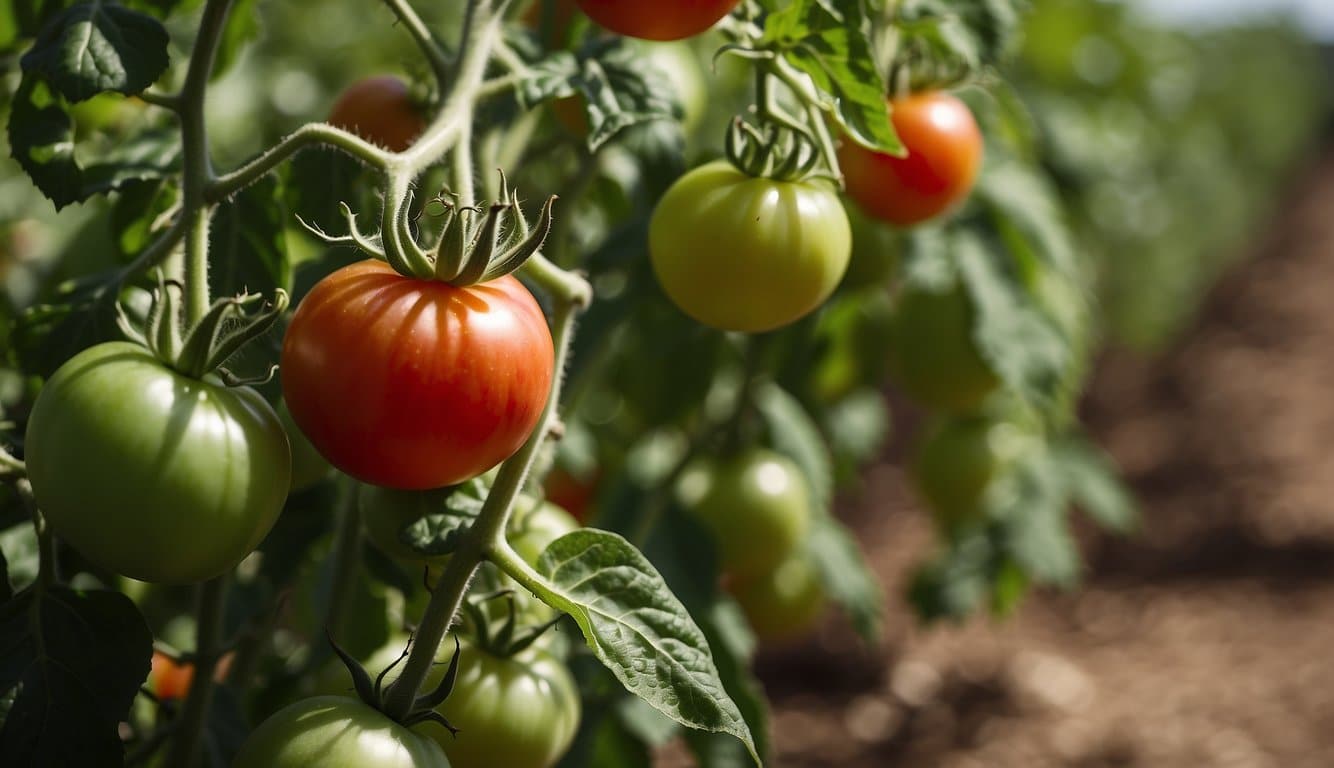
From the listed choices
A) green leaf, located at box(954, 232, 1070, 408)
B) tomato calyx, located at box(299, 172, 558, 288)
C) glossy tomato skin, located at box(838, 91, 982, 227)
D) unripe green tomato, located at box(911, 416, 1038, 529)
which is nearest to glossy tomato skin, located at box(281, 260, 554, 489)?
tomato calyx, located at box(299, 172, 558, 288)

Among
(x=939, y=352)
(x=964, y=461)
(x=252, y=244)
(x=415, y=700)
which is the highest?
(x=252, y=244)

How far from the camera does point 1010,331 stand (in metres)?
1.28

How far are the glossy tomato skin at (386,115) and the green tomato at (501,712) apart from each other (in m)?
0.36

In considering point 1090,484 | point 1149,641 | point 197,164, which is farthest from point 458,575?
point 1149,641

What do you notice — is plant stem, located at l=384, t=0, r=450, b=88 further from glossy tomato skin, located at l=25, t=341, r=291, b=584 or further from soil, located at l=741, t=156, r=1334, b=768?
soil, located at l=741, t=156, r=1334, b=768

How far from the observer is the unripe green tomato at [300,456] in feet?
2.41

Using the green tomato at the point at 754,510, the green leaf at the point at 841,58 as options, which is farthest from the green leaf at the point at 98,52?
the green tomato at the point at 754,510

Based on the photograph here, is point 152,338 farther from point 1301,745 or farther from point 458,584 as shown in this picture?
point 1301,745

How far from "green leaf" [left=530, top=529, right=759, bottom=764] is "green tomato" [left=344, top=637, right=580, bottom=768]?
96 millimetres

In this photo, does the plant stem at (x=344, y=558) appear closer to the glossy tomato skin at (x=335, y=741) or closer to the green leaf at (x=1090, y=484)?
the glossy tomato skin at (x=335, y=741)

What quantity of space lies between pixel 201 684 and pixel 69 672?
0.10 metres

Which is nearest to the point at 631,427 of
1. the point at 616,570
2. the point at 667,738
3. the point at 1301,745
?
the point at 667,738

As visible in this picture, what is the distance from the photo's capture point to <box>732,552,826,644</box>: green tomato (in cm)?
161

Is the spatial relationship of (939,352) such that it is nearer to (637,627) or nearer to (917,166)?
(917,166)
